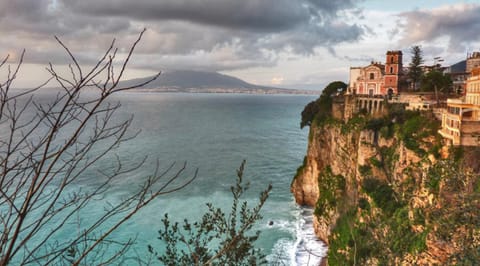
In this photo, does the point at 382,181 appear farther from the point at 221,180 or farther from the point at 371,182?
the point at 221,180

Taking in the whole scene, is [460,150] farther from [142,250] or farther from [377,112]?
[142,250]

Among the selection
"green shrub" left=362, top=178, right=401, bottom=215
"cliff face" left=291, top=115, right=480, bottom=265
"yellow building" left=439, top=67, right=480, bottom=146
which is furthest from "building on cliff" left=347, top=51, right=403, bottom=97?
"green shrub" left=362, top=178, right=401, bottom=215

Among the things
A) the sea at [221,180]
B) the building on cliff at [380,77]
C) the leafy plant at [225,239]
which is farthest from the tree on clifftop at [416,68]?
the leafy plant at [225,239]

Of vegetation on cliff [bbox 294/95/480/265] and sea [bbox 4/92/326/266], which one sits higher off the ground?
vegetation on cliff [bbox 294/95/480/265]

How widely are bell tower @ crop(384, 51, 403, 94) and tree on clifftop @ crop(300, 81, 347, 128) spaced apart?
6.09 m

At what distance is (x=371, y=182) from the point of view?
80.9 ft

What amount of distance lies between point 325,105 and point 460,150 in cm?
2052

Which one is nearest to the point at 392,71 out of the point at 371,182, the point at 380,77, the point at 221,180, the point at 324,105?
the point at 380,77

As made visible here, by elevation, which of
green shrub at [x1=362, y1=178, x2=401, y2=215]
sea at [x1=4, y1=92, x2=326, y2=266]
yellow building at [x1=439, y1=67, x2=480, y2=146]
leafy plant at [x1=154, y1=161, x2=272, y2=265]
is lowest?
sea at [x1=4, y1=92, x2=326, y2=266]

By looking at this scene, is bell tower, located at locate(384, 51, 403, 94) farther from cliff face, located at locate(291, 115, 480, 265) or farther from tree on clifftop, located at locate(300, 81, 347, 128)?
cliff face, located at locate(291, 115, 480, 265)

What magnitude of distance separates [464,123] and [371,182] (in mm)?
7649

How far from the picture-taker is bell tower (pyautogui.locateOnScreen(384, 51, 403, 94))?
117 feet

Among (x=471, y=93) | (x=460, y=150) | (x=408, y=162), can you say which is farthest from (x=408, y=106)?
(x=460, y=150)

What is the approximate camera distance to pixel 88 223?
3050 cm
